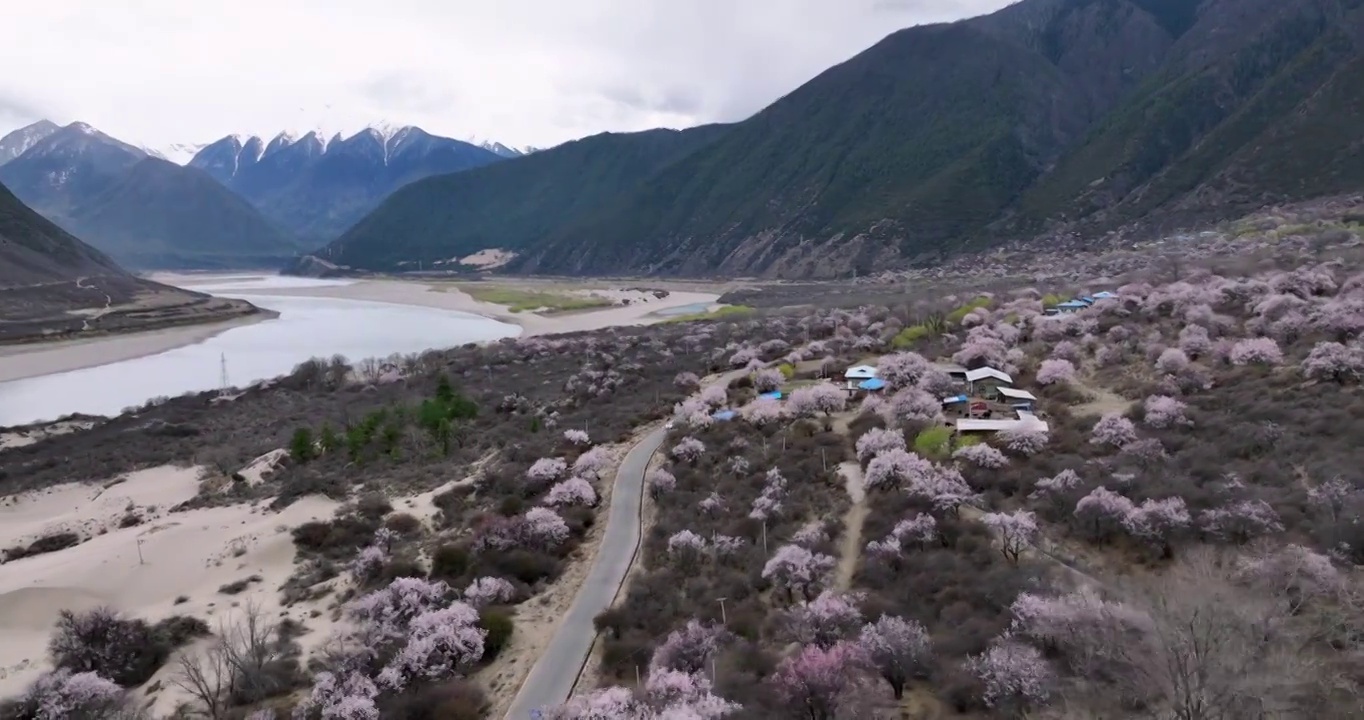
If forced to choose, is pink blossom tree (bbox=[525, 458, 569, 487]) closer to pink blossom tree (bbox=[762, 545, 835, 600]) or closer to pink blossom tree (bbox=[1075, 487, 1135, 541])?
pink blossom tree (bbox=[762, 545, 835, 600])

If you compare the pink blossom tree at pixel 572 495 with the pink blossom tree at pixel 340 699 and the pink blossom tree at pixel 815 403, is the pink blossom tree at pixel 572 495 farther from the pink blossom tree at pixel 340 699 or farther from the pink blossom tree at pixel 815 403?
the pink blossom tree at pixel 340 699

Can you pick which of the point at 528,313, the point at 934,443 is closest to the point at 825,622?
the point at 934,443

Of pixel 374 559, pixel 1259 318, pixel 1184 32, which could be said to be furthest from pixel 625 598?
pixel 1184 32

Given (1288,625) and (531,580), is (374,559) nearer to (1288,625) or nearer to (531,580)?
(531,580)

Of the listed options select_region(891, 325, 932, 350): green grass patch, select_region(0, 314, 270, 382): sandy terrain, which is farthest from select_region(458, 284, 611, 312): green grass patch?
select_region(891, 325, 932, 350): green grass patch

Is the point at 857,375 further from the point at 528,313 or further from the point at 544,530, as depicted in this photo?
the point at 528,313

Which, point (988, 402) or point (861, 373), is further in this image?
point (861, 373)
